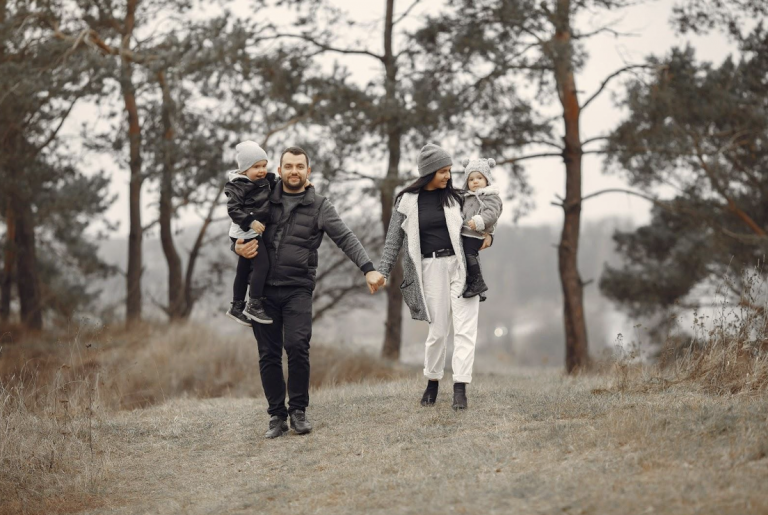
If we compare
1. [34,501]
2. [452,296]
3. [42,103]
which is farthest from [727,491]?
[42,103]

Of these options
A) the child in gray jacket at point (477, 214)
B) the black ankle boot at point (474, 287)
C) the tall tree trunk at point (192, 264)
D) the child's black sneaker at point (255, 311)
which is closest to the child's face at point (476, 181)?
the child in gray jacket at point (477, 214)

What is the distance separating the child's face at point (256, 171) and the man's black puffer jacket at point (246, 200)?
3 centimetres

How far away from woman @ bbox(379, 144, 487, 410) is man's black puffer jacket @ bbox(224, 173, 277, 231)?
3.58 feet

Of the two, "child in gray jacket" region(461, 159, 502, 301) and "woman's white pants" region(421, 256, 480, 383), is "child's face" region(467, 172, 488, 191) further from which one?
"woman's white pants" region(421, 256, 480, 383)

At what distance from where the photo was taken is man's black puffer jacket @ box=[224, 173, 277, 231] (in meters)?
6.04

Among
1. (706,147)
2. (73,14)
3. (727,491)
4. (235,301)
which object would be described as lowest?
(727,491)

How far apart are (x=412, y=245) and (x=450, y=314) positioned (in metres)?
0.65

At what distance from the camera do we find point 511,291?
78.8 metres

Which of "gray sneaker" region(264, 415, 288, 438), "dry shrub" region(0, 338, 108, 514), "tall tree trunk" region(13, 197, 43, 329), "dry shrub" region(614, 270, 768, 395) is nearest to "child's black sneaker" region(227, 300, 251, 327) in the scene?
"gray sneaker" region(264, 415, 288, 438)

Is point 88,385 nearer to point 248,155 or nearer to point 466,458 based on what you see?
point 248,155

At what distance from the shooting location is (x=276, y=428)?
648cm

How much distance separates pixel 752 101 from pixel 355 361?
866cm

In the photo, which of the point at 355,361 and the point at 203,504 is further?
the point at 355,361

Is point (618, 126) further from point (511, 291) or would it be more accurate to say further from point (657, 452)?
point (511, 291)
